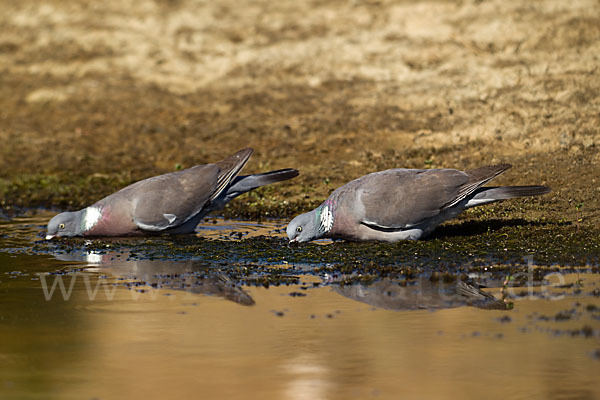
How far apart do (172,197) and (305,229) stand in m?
1.62

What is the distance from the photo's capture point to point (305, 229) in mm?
8828

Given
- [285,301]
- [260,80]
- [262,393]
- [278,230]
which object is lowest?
[262,393]

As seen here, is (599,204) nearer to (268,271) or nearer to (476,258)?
(476,258)

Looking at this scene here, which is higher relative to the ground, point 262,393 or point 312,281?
point 312,281

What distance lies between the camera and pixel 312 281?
754 centimetres

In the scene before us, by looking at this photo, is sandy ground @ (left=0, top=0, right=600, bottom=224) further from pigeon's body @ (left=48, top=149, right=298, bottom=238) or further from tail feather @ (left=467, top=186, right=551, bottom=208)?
pigeon's body @ (left=48, top=149, right=298, bottom=238)

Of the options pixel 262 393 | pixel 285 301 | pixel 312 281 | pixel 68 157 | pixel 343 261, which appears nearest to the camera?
pixel 262 393

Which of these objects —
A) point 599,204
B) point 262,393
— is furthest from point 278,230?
point 262,393

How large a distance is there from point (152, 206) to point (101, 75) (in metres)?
7.57

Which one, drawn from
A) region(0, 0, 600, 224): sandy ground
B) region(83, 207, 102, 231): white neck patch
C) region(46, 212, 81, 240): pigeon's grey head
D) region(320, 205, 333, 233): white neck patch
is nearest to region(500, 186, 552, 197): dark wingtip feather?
region(0, 0, 600, 224): sandy ground

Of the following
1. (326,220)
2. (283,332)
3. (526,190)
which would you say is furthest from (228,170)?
(283,332)

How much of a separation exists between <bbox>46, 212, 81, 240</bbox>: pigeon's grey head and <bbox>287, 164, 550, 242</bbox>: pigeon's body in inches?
95.2

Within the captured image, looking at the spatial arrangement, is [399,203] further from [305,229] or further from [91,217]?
[91,217]

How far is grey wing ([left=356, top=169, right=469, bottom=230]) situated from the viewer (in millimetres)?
8594
